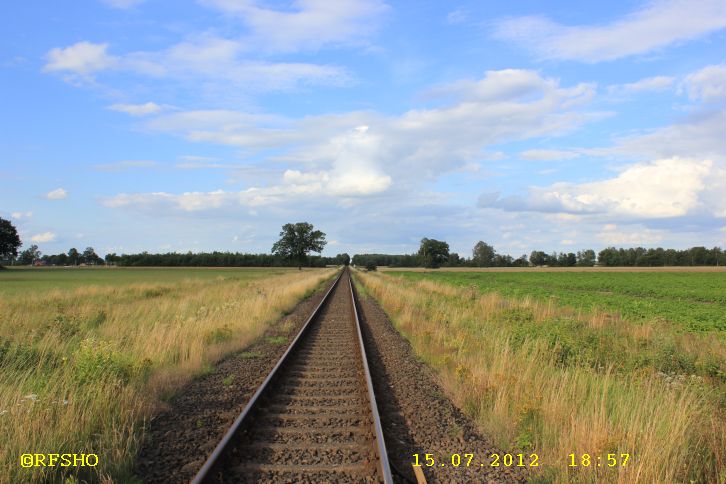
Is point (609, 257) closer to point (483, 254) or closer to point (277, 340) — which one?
point (483, 254)

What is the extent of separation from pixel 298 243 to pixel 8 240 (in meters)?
66.4

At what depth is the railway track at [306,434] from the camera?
4.37 metres

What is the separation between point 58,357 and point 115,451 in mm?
4487

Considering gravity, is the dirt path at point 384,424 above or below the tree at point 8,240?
below

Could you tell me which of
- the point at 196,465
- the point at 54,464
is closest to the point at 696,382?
the point at 196,465

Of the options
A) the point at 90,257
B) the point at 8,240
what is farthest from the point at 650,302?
the point at 90,257

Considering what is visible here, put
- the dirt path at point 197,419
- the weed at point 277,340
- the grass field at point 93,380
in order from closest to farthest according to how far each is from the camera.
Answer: the grass field at point 93,380, the dirt path at point 197,419, the weed at point 277,340

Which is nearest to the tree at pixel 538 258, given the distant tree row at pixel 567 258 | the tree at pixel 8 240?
the distant tree row at pixel 567 258

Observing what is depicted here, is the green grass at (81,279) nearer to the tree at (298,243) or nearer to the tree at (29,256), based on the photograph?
the tree at (298,243)

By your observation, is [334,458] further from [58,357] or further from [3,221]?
[3,221]

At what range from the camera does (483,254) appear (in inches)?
6624

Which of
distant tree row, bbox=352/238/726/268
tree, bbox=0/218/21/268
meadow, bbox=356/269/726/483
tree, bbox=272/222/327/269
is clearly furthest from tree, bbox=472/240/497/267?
meadow, bbox=356/269/726/483

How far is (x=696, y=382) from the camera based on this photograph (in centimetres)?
674

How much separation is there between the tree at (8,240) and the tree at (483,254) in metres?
124
